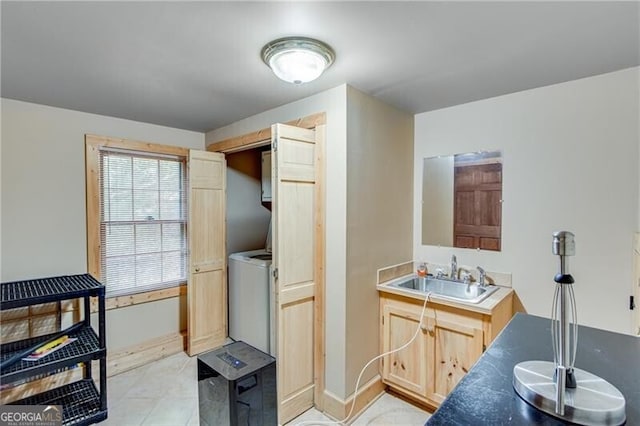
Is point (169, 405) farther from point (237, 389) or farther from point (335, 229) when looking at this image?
point (335, 229)

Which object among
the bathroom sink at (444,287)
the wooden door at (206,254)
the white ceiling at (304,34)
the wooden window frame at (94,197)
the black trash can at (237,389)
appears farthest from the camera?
the wooden door at (206,254)

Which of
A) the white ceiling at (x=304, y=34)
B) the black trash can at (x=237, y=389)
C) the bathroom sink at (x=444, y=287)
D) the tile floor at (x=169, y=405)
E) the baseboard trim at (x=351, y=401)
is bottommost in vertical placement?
the tile floor at (x=169, y=405)

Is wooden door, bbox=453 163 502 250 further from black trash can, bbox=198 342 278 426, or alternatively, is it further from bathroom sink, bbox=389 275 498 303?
black trash can, bbox=198 342 278 426

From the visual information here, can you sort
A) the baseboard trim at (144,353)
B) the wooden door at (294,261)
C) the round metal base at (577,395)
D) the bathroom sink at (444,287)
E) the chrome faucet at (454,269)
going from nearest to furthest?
the round metal base at (577,395), the wooden door at (294,261), the bathroom sink at (444,287), the chrome faucet at (454,269), the baseboard trim at (144,353)

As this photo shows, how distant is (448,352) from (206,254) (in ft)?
7.89

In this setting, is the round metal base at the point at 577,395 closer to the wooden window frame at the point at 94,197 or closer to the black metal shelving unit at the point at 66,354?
the black metal shelving unit at the point at 66,354

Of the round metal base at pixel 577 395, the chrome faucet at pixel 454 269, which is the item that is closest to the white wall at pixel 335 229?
the chrome faucet at pixel 454 269

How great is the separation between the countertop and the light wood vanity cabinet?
24mm

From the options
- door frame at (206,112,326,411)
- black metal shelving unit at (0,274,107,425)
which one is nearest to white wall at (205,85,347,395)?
door frame at (206,112,326,411)

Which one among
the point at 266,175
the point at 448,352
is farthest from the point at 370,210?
the point at 266,175

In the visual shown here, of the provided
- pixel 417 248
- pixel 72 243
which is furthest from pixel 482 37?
pixel 72 243

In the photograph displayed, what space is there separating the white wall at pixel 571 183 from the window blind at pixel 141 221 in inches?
112

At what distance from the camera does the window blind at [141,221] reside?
9.70 feet

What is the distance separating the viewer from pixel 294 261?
223cm
